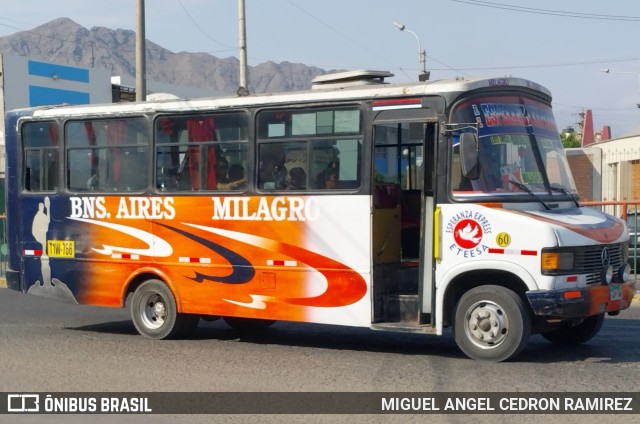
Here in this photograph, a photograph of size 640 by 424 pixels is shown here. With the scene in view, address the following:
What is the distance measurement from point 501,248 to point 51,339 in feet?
19.8

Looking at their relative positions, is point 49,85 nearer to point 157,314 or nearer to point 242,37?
point 242,37

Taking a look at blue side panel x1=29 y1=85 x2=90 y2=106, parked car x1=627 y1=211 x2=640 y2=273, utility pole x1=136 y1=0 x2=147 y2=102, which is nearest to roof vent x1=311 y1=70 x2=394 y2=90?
parked car x1=627 y1=211 x2=640 y2=273

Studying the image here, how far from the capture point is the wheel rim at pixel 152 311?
1224 centimetres

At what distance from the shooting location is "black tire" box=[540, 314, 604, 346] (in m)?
10.7

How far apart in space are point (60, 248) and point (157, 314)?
5.78 ft

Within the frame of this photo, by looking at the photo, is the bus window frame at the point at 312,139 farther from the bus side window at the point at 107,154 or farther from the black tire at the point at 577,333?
the black tire at the point at 577,333

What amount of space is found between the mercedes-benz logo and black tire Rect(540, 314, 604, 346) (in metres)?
1.00

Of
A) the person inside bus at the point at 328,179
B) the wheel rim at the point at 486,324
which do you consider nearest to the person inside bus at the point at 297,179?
the person inside bus at the point at 328,179

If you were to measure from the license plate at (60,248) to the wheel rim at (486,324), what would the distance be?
576cm

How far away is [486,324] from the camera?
32.1 ft

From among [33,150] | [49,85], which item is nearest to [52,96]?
[49,85]

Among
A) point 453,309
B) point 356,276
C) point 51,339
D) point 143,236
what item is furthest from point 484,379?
point 51,339

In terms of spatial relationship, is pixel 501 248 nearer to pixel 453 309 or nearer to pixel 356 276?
pixel 453 309

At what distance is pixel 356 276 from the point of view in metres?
10.6
